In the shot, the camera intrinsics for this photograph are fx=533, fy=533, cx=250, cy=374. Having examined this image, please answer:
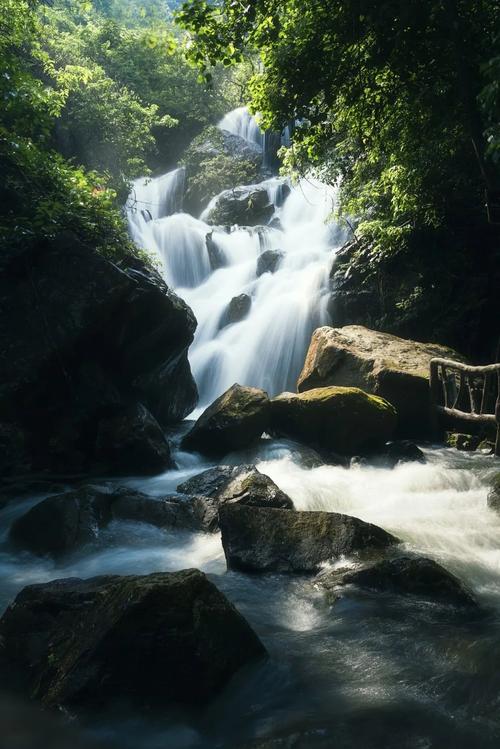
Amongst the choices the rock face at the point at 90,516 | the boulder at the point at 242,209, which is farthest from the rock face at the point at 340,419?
the boulder at the point at 242,209

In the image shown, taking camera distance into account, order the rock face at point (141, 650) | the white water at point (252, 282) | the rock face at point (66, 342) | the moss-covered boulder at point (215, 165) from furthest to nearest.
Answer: the moss-covered boulder at point (215, 165)
the white water at point (252, 282)
the rock face at point (66, 342)
the rock face at point (141, 650)

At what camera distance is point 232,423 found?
385 inches

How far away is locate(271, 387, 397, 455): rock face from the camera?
9391 millimetres

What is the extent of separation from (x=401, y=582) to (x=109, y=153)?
78.3ft

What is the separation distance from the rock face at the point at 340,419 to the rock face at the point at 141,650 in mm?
6224

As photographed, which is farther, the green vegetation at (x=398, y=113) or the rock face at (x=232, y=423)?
the rock face at (x=232, y=423)

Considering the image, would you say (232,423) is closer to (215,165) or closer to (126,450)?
(126,450)

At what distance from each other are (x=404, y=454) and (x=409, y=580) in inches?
193

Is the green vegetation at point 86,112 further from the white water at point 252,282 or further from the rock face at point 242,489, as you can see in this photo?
the rock face at point 242,489

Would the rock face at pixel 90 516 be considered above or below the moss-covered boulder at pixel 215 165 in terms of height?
below

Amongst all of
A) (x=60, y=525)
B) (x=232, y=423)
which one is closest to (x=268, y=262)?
(x=232, y=423)

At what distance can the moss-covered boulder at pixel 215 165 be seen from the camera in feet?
99.8

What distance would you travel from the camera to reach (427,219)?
12375 millimetres

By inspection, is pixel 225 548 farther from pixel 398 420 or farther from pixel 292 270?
pixel 292 270
